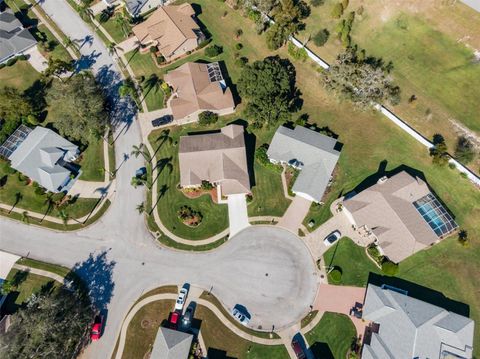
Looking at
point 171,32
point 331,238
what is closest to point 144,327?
point 331,238

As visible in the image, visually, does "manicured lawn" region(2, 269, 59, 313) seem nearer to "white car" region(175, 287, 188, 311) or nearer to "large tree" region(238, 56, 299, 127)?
"white car" region(175, 287, 188, 311)

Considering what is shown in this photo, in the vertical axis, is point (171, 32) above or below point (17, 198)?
above

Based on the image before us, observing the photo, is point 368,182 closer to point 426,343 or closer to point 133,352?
point 426,343

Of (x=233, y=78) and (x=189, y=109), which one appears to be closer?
(x=189, y=109)

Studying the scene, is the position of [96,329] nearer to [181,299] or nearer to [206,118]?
[181,299]

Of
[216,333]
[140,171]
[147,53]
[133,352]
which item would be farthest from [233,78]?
[133,352]

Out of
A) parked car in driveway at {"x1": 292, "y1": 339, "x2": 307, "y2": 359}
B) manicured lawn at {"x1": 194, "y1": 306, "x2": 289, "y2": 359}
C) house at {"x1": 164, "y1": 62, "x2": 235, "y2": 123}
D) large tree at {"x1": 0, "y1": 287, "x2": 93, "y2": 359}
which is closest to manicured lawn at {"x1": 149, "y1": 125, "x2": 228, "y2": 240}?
house at {"x1": 164, "y1": 62, "x2": 235, "y2": 123}

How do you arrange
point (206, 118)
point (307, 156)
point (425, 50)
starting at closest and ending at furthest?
point (307, 156), point (206, 118), point (425, 50)

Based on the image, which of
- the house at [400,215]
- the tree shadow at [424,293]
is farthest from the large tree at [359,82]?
the tree shadow at [424,293]
